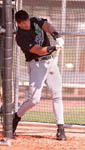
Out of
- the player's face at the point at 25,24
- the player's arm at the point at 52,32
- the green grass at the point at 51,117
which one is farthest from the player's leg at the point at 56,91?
the green grass at the point at 51,117

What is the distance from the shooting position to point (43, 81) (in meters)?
5.48

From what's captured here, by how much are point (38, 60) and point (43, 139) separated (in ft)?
3.38

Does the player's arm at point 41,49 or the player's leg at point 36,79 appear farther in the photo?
the player's leg at point 36,79

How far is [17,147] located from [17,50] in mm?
1785

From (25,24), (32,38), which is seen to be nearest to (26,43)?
(32,38)

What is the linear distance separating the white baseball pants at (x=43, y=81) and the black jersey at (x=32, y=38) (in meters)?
0.14

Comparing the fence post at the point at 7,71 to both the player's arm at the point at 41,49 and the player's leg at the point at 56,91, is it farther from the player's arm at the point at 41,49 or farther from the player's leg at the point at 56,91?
the player's leg at the point at 56,91

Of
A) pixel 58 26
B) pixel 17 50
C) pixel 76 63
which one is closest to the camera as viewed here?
pixel 17 50

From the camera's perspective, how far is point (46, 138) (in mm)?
5750

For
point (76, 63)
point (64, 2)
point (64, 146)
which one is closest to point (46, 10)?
point (64, 2)

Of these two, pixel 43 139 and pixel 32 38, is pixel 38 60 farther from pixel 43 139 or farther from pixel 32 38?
pixel 43 139

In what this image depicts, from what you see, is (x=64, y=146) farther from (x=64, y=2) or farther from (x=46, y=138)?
(x=64, y=2)

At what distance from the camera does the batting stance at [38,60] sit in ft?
17.4

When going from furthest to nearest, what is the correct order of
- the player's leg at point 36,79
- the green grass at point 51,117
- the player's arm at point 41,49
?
the green grass at point 51,117, the player's leg at point 36,79, the player's arm at point 41,49
